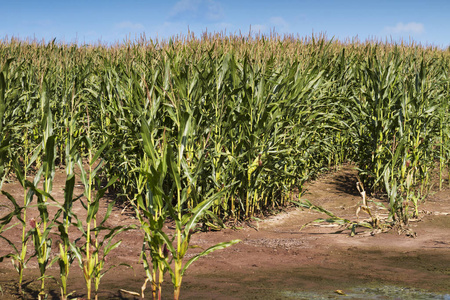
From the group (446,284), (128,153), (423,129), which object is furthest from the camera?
(423,129)

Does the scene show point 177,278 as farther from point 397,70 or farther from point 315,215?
point 397,70

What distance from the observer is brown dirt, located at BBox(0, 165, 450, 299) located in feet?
12.4

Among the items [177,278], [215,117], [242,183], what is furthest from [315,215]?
[177,278]

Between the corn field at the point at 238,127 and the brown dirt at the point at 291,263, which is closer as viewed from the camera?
the brown dirt at the point at 291,263

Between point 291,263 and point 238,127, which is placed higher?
point 238,127

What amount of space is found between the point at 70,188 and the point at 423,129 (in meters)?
5.54

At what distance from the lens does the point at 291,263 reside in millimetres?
4559

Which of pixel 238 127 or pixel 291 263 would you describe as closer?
pixel 291 263

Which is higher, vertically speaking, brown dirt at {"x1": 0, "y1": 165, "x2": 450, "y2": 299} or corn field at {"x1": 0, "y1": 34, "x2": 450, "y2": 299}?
corn field at {"x1": 0, "y1": 34, "x2": 450, "y2": 299}

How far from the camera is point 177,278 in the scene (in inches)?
119

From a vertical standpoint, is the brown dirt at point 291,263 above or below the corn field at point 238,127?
below

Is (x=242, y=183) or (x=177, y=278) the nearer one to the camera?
(x=177, y=278)

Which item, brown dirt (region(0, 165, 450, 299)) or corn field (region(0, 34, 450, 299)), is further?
corn field (region(0, 34, 450, 299))

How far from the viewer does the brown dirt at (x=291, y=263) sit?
3.78 metres
